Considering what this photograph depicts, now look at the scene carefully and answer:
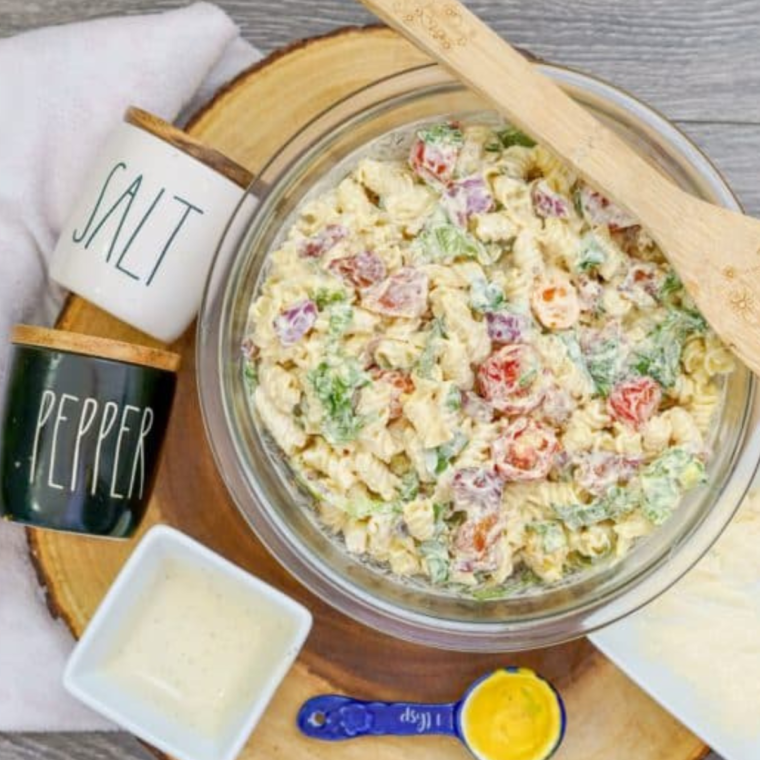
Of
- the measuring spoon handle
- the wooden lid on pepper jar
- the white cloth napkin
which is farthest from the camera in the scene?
the white cloth napkin

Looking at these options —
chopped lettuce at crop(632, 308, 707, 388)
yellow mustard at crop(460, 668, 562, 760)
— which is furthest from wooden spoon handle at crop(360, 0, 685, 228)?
yellow mustard at crop(460, 668, 562, 760)

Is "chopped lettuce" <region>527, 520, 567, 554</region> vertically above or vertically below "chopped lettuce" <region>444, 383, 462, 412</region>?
below

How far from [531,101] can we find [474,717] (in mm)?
679

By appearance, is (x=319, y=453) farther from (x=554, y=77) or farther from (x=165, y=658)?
(x=554, y=77)

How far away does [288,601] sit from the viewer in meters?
1.32

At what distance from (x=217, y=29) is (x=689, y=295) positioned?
0.67m

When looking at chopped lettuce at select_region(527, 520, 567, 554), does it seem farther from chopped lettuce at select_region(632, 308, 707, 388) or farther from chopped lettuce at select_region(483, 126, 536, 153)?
chopped lettuce at select_region(483, 126, 536, 153)

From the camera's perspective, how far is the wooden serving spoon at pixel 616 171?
46.2 inches

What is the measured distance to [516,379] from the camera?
117 cm

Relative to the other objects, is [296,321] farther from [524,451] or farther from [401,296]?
[524,451]

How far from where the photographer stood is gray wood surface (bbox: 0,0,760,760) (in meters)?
1.58

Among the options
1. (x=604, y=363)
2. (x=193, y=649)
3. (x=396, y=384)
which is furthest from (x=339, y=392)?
(x=193, y=649)

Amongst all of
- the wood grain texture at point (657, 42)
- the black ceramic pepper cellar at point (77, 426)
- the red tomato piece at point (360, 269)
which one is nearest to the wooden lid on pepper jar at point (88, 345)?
the black ceramic pepper cellar at point (77, 426)

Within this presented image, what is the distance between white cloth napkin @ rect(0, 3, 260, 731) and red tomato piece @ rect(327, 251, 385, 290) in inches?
16.4
